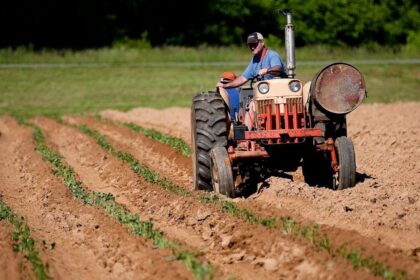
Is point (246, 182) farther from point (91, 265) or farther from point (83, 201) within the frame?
point (91, 265)

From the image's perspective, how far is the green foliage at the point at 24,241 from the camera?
7.13 metres

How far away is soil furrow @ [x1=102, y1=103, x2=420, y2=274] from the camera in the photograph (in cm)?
732

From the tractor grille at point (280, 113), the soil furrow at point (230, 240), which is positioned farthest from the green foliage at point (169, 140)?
the tractor grille at point (280, 113)

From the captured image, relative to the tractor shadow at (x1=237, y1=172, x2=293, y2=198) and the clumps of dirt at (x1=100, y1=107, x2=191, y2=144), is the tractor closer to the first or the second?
the tractor shadow at (x1=237, y1=172, x2=293, y2=198)

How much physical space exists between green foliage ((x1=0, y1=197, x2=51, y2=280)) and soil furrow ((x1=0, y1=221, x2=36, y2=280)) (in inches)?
2.1

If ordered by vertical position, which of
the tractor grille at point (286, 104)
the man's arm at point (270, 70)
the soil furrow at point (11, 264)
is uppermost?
the man's arm at point (270, 70)

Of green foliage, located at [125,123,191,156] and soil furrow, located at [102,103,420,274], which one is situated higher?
soil furrow, located at [102,103,420,274]

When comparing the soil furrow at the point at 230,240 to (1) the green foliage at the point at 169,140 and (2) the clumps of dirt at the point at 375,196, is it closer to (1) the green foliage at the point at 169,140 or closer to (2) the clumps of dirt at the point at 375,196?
(2) the clumps of dirt at the point at 375,196

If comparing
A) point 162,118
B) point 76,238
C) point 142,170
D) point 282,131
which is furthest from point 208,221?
point 162,118

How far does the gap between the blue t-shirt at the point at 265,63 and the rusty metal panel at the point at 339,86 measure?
746 mm

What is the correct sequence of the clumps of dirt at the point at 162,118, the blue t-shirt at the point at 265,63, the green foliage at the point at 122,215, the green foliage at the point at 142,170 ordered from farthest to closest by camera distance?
the clumps of dirt at the point at 162,118 → the green foliage at the point at 142,170 → the blue t-shirt at the point at 265,63 → the green foliage at the point at 122,215

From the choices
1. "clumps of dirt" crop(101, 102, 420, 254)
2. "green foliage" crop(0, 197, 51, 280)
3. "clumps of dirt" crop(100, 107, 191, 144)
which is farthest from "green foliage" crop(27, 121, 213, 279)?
"clumps of dirt" crop(100, 107, 191, 144)

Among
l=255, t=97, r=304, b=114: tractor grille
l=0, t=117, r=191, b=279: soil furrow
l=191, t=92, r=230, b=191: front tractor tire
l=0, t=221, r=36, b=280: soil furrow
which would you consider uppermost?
l=255, t=97, r=304, b=114: tractor grille

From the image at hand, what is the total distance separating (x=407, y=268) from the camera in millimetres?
6457
